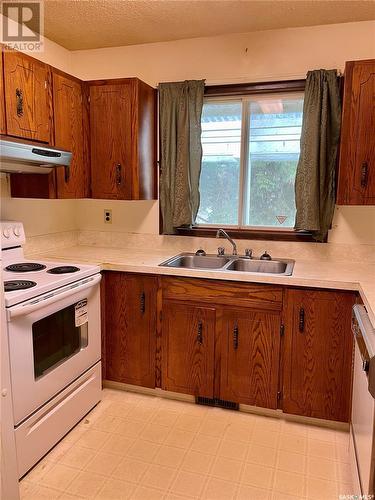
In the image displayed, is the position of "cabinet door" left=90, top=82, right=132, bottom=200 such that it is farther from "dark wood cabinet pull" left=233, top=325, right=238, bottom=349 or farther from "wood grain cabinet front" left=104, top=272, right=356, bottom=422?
"dark wood cabinet pull" left=233, top=325, right=238, bottom=349

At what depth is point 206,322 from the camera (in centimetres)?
240

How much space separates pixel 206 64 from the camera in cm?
278

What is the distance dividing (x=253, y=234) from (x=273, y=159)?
56cm

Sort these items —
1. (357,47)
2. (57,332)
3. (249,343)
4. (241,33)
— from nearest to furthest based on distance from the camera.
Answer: (57,332)
(249,343)
(357,47)
(241,33)

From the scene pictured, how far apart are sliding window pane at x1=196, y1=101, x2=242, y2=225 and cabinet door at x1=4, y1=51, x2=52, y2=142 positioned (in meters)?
1.12

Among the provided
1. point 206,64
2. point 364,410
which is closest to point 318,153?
point 206,64

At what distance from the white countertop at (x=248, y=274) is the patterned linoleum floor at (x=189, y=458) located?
2.85 ft

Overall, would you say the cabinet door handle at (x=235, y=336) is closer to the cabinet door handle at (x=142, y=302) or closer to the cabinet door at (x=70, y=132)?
the cabinet door handle at (x=142, y=302)

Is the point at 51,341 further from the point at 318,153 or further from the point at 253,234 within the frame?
the point at 318,153

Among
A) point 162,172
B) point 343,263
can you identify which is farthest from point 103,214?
point 343,263

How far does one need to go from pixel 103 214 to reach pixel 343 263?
188cm

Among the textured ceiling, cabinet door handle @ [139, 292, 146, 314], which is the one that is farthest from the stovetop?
the textured ceiling

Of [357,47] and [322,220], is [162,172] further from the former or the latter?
[357,47]

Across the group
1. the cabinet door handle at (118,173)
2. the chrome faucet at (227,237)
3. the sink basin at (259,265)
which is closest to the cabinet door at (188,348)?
the sink basin at (259,265)
